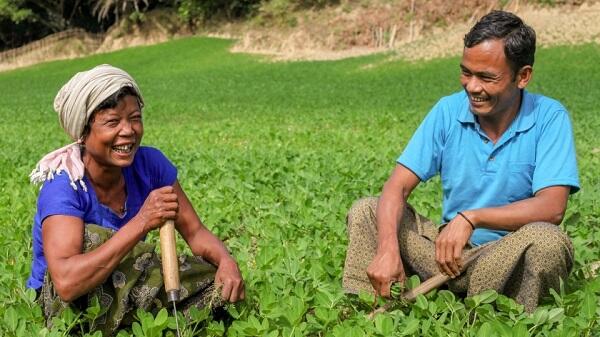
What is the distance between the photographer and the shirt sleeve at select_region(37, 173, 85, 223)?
3445 millimetres

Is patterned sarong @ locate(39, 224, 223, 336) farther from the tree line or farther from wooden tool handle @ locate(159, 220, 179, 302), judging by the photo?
the tree line

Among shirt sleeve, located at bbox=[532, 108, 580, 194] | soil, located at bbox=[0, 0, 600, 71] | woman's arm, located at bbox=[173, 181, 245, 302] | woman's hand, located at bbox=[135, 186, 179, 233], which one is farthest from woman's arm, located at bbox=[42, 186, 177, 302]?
soil, located at bbox=[0, 0, 600, 71]

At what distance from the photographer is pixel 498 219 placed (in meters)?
3.71

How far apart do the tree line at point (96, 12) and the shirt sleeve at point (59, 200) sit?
3901 cm

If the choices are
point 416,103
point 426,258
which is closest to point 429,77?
point 416,103

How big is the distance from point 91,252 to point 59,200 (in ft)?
0.88

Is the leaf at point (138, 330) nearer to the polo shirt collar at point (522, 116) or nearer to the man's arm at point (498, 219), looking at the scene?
the man's arm at point (498, 219)

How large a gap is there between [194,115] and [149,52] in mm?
24174

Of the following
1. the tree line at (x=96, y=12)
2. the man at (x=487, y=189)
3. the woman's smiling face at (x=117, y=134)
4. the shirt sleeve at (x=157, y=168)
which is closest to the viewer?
the woman's smiling face at (x=117, y=134)

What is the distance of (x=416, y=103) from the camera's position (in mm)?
20141

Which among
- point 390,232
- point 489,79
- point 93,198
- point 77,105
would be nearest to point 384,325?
point 390,232

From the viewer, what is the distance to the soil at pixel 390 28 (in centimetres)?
3194

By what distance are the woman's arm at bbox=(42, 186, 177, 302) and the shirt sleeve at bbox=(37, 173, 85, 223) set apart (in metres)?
0.05

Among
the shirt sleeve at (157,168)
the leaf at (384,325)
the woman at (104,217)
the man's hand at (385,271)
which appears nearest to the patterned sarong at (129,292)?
the woman at (104,217)
